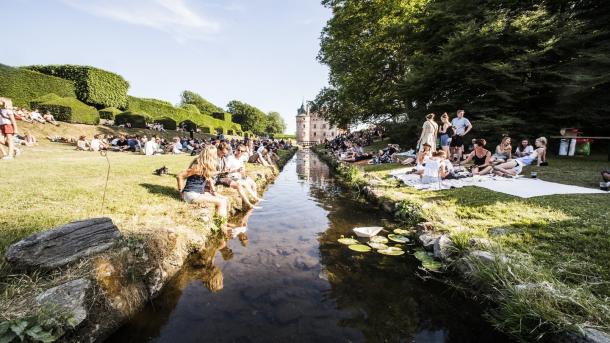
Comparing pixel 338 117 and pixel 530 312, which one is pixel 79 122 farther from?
pixel 530 312

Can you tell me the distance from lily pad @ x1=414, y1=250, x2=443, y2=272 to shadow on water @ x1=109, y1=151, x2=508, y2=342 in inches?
6.1

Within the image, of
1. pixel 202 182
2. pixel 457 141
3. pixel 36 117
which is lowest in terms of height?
pixel 202 182

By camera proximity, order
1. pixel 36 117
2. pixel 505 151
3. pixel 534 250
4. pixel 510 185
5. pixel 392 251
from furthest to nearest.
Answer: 1. pixel 36 117
2. pixel 505 151
3. pixel 510 185
4. pixel 392 251
5. pixel 534 250

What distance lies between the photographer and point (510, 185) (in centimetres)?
740

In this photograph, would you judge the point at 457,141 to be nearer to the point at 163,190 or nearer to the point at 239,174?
the point at 239,174

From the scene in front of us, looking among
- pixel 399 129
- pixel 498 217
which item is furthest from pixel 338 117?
pixel 498 217

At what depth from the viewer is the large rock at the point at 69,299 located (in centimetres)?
233

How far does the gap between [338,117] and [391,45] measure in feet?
34.2

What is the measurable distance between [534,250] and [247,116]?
85.7 m

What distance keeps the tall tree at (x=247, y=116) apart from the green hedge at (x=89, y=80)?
55077mm

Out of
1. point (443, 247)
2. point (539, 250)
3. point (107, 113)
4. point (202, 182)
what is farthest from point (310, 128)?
point (539, 250)

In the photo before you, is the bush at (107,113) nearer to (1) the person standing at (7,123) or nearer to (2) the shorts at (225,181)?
(1) the person standing at (7,123)

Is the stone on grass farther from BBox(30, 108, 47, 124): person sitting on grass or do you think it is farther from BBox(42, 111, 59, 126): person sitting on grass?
BBox(42, 111, 59, 126): person sitting on grass

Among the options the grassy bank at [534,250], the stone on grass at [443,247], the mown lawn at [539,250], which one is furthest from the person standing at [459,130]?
the stone on grass at [443,247]
